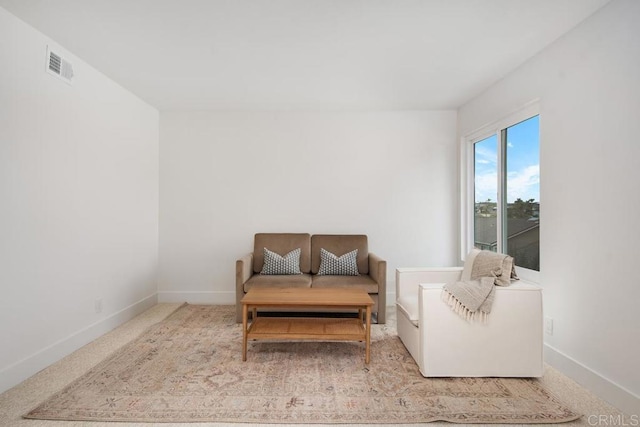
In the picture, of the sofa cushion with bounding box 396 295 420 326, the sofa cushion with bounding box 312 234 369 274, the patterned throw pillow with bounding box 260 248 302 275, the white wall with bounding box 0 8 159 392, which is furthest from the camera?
the sofa cushion with bounding box 312 234 369 274

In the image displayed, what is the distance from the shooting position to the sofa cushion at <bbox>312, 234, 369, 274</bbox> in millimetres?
4258

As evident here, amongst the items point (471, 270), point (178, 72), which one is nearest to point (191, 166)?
point (178, 72)

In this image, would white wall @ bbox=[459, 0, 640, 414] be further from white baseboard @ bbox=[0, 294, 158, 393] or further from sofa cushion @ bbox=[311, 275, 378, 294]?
white baseboard @ bbox=[0, 294, 158, 393]

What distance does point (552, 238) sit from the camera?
277 cm

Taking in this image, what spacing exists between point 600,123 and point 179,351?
12.2ft

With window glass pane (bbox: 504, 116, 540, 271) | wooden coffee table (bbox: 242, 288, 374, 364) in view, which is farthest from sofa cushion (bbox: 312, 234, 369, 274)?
window glass pane (bbox: 504, 116, 540, 271)

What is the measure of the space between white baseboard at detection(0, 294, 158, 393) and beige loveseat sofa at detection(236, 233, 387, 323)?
4.20ft

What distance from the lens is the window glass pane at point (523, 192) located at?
307 centimetres

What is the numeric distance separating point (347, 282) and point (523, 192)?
201 centimetres

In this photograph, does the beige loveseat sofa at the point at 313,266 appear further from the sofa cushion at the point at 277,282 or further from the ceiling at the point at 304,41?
the ceiling at the point at 304,41

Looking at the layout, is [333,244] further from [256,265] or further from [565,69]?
[565,69]

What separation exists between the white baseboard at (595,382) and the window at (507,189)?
769 mm

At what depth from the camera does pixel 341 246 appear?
434 centimetres

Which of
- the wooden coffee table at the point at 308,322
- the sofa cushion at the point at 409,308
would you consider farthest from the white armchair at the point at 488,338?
the wooden coffee table at the point at 308,322
